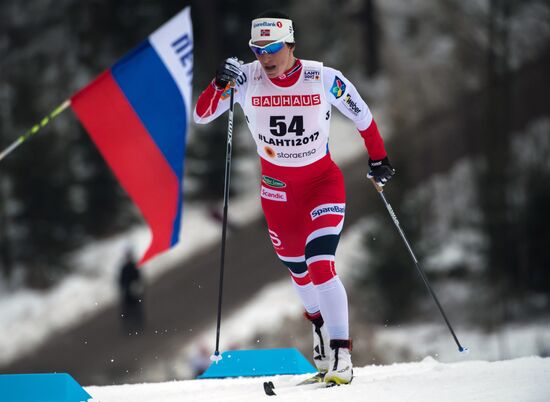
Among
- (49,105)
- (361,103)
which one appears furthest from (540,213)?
(361,103)

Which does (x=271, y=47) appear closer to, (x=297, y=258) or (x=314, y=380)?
(x=297, y=258)

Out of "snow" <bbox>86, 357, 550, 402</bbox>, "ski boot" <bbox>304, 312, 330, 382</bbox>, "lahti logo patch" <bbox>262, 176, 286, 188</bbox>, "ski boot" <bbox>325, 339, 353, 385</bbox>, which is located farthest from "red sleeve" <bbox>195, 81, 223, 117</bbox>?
"snow" <bbox>86, 357, 550, 402</bbox>

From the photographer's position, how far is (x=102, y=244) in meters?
24.2

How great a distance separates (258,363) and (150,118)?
9.49ft

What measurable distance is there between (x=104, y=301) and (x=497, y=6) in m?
12.9

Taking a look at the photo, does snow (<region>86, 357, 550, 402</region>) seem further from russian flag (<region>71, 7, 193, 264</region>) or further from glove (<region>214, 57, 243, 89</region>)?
russian flag (<region>71, 7, 193, 264</region>)

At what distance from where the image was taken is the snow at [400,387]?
532cm

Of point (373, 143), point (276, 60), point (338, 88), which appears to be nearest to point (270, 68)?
point (276, 60)

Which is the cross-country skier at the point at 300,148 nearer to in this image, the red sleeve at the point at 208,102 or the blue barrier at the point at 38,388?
the red sleeve at the point at 208,102

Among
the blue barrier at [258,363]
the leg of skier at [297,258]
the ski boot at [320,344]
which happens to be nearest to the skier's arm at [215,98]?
the leg of skier at [297,258]

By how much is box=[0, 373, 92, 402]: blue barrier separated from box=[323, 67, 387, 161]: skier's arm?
2264mm

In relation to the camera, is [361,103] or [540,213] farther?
[540,213]

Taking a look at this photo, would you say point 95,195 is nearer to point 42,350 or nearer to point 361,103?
point 42,350

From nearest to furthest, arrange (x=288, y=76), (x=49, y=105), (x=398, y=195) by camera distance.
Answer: (x=288, y=76) → (x=398, y=195) → (x=49, y=105)
